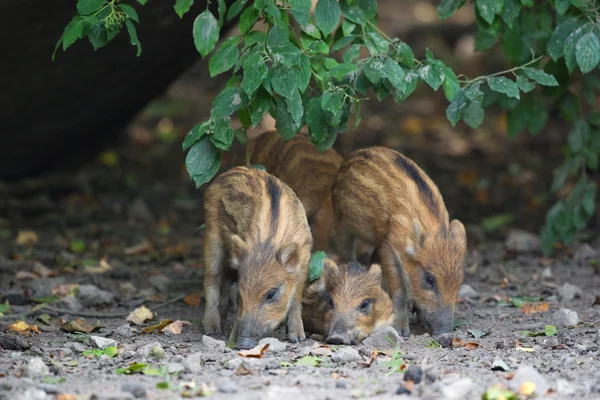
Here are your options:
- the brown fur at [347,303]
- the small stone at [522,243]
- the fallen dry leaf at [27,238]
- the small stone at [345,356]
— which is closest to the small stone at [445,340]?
the brown fur at [347,303]

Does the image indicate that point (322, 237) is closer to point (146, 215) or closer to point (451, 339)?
point (451, 339)

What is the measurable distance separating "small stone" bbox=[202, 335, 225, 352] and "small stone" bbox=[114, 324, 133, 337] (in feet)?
1.99

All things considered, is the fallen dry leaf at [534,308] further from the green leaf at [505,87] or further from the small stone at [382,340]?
the green leaf at [505,87]

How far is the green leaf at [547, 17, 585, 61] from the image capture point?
19.2 feet

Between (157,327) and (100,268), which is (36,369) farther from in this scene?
(100,268)

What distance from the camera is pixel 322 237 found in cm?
723

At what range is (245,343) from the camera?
518 cm

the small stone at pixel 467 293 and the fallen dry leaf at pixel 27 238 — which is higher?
the fallen dry leaf at pixel 27 238

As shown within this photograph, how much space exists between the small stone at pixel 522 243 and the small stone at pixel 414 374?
405 centimetres

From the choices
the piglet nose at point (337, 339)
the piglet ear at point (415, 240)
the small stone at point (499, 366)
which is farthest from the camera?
the piglet ear at point (415, 240)

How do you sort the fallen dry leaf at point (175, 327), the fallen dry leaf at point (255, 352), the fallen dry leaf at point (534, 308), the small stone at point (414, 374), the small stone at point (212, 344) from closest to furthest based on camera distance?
1. the small stone at point (414, 374)
2. the fallen dry leaf at point (255, 352)
3. the small stone at point (212, 344)
4. the fallen dry leaf at point (175, 327)
5. the fallen dry leaf at point (534, 308)

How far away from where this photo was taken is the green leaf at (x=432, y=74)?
5.29 m

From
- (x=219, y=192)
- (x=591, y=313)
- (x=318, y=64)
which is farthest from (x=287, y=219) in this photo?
(x=591, y=313)

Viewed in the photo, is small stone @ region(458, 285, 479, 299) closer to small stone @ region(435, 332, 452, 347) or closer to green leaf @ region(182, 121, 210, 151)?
small stone @ region(435, 332, 452, 347)
